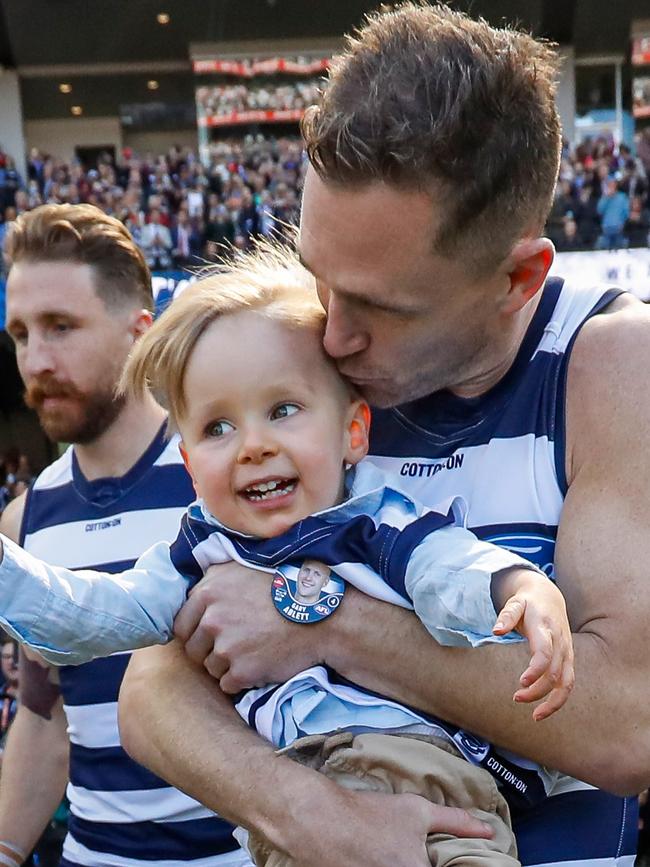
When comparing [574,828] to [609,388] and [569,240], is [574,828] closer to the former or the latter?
[609,388]

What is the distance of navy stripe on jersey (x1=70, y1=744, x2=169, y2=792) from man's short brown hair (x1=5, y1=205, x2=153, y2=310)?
1.13 metres

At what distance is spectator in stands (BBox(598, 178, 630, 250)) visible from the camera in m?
17.1

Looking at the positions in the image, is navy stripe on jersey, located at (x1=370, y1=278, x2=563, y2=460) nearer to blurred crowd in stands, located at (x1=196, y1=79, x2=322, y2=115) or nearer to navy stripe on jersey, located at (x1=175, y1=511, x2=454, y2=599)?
navy stripe on jersey, located at (x1=175, y1=511, x2=454, y2=599)

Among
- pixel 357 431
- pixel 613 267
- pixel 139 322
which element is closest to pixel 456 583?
pixel 357 431

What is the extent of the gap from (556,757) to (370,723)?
0.26 m

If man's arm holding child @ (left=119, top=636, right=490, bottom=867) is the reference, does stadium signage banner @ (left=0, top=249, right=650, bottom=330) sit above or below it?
below

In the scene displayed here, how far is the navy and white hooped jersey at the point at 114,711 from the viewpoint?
8.99 feet

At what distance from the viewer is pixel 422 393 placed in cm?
187

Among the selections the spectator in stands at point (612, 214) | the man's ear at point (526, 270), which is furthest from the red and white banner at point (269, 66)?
the man's ear at point (526, 270)

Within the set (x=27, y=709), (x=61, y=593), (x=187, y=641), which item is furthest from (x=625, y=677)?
(x=27, y=709)

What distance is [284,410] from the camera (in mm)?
1827

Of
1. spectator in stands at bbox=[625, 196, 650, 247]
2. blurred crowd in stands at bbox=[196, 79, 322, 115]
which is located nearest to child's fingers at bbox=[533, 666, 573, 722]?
spectator in stands at bbox=[625, 196, 650, 247]

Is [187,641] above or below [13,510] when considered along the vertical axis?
above

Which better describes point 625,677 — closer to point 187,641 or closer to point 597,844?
point 597,844
